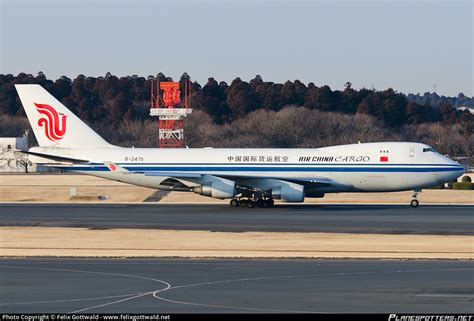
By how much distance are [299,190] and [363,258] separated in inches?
959

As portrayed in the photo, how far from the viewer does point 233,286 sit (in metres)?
23.7

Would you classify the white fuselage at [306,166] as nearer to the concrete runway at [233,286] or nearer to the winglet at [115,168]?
the winglet at [115,168]

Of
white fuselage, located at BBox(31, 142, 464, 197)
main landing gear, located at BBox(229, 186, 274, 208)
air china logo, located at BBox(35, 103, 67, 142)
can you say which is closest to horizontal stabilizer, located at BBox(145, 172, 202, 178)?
white fuselage, located at BBox(31, 142, 464, 197)

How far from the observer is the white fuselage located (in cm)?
5675

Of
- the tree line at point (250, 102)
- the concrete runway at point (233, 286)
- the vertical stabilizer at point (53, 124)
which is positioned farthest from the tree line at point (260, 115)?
the concrete runway at point (233, 286)

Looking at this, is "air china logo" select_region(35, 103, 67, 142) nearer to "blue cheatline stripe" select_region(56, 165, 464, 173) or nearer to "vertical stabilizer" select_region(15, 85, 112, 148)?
"vertical stabilizer" select_region(15, 85, 112, 148)

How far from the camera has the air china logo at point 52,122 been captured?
199 feet

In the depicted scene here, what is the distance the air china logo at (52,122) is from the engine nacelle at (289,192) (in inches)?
570

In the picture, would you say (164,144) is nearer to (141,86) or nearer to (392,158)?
(392,158)

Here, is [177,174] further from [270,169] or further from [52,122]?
[52,122]

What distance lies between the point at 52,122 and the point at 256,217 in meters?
18.0

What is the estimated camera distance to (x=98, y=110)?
15925 cm

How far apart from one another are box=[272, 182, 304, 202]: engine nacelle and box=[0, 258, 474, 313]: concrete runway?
25164 mm

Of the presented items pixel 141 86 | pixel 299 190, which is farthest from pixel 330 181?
pixel 141 86
